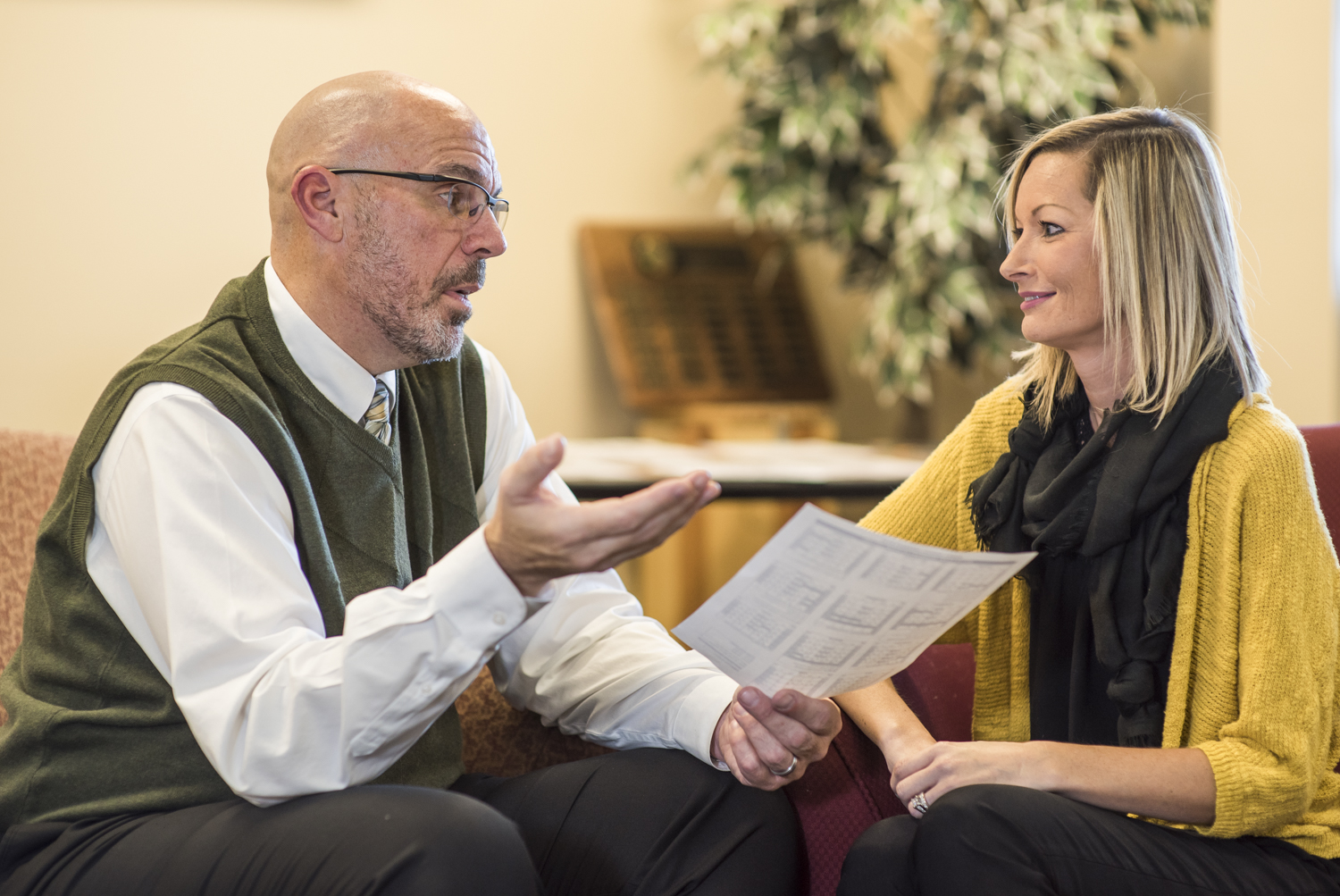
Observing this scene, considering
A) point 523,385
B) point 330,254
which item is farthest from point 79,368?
point 330,254

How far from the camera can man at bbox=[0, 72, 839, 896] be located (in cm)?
98

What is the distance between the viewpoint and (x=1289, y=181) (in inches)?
109

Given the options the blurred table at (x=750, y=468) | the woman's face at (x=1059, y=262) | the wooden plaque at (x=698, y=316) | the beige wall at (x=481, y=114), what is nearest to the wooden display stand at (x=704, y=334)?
the wooden plaque at (x=698, y=316)

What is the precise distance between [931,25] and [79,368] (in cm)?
249

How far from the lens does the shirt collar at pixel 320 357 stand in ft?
4.09

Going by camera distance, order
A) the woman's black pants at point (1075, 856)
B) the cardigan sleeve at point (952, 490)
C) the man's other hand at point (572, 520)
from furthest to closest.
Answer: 1. the cardigan sleeve at point (952, 490)
2. the woman's black pants at point (1075, 856)
3. the man's other hand at point (572, 520)

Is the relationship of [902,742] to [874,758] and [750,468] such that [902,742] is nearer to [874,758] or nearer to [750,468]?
[874,758]

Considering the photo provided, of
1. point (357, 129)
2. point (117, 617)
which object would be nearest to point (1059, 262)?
point (357, 129)

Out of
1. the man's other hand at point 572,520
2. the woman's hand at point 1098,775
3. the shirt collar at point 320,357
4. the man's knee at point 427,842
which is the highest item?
the shirt collar at point 320,357

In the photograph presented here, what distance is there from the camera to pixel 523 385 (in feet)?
12.1

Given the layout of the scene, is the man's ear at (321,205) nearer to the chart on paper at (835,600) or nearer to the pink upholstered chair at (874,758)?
the chart on paper at (835,600)

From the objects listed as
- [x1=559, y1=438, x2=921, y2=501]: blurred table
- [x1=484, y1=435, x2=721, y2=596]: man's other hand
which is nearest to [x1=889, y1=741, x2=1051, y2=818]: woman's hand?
[x1=484, y1=435, x2=721, y2=596]: man's other hand

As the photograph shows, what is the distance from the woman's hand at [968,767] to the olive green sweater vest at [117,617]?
504 mm

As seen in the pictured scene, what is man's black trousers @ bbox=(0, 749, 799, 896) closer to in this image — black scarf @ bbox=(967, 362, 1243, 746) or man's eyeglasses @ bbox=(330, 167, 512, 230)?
black scarf @ bbox=(967, 362, 1243, 746)
